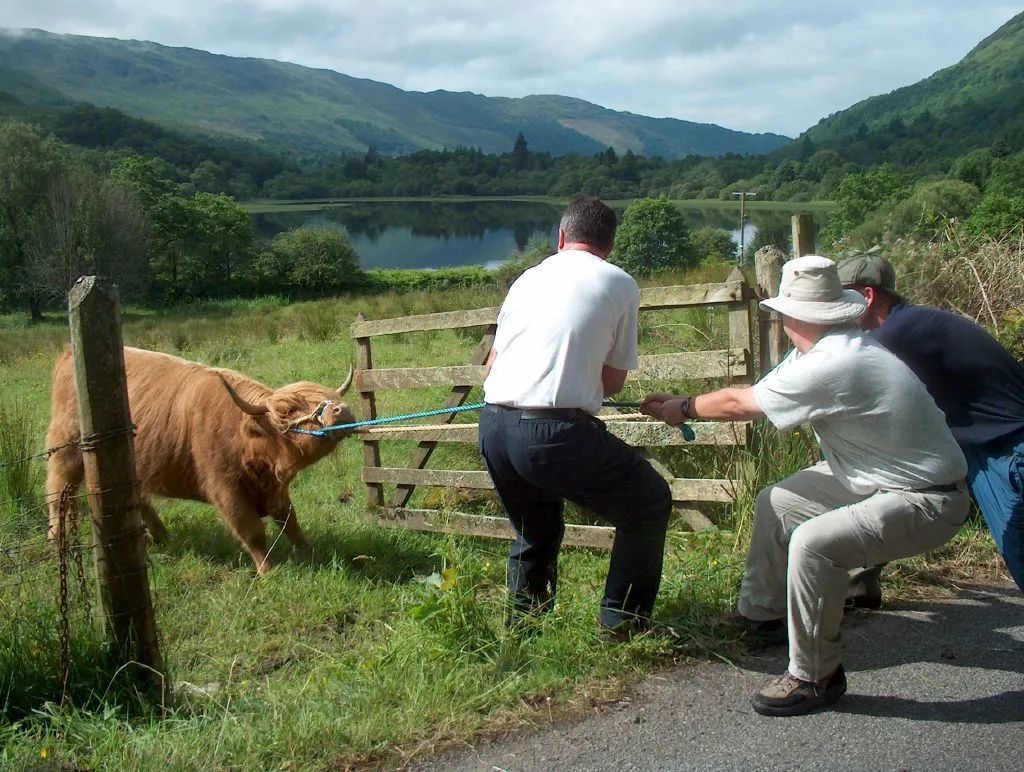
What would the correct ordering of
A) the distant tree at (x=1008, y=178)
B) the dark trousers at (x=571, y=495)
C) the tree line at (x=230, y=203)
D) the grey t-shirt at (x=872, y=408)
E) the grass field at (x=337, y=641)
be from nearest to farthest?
the grass field at (x=337, y=641), the grey t-shirt at (x=872, y=408), the dark trousers at (x=571, y=495), the distant tree at (x=1008, y=178), the tree line at (x=230, y=203)

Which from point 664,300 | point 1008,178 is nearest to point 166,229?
point 1008,178

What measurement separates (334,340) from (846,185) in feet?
53.0

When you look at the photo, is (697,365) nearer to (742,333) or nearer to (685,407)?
(742,333)

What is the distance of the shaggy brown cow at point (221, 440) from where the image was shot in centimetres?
604

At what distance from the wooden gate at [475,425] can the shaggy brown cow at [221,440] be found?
81 centimetres

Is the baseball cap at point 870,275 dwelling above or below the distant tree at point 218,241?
below

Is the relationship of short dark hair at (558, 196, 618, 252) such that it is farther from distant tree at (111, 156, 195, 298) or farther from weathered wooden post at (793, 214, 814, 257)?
distant tree at (111, 156, 195, 298)

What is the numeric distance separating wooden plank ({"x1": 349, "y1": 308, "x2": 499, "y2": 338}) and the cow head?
809 millimetres

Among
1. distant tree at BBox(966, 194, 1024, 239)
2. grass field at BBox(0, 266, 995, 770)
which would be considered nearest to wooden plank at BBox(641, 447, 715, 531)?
grass field at BBox(0, 266, 995, 770)

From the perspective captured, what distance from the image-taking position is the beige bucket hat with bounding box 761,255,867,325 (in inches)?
139

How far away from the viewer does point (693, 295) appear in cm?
548

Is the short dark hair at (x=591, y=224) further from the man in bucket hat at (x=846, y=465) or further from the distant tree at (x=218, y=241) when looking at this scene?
the distant tree at (x=218, y=241)

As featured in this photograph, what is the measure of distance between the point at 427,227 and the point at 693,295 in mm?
59447

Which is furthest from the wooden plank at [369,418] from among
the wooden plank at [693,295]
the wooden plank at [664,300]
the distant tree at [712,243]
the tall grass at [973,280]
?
the distant tree at [712,243]
